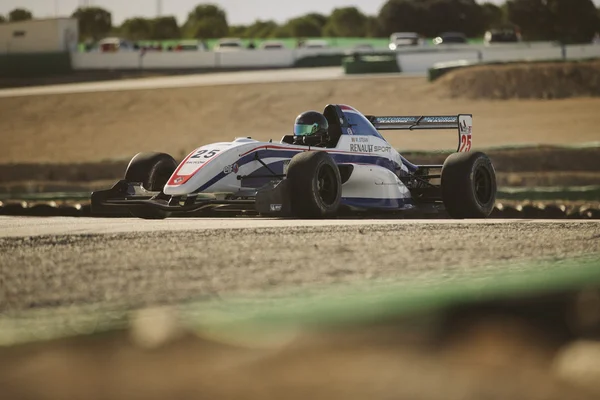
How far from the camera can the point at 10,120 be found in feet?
123

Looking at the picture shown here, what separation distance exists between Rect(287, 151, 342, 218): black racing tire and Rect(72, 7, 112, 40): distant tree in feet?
425

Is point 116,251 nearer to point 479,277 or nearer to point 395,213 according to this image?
point 479,277

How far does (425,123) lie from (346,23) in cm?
13546

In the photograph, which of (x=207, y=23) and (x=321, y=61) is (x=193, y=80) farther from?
(x=207, y=23)

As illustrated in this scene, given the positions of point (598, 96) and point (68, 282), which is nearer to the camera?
point (68, 282)

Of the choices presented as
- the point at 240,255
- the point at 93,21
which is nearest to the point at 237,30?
the point at 93,21

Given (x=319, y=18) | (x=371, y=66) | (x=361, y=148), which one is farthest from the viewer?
(x=319, y=18)

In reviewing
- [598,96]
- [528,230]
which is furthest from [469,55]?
[528,230]

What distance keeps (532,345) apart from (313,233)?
16.7 ft

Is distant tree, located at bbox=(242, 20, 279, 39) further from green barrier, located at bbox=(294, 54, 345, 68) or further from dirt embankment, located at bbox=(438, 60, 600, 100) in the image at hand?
dirt embankment, located at bbox=(438, 60, 600, 100)

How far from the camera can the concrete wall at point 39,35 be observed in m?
65.1

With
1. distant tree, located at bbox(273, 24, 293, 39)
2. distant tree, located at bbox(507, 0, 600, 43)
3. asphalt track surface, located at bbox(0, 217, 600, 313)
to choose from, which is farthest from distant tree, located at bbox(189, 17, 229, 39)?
asphalt track surface, located at bbox(0, 217, 600, 313)

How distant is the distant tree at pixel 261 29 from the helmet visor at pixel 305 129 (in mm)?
125453

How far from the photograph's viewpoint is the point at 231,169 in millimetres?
12438
